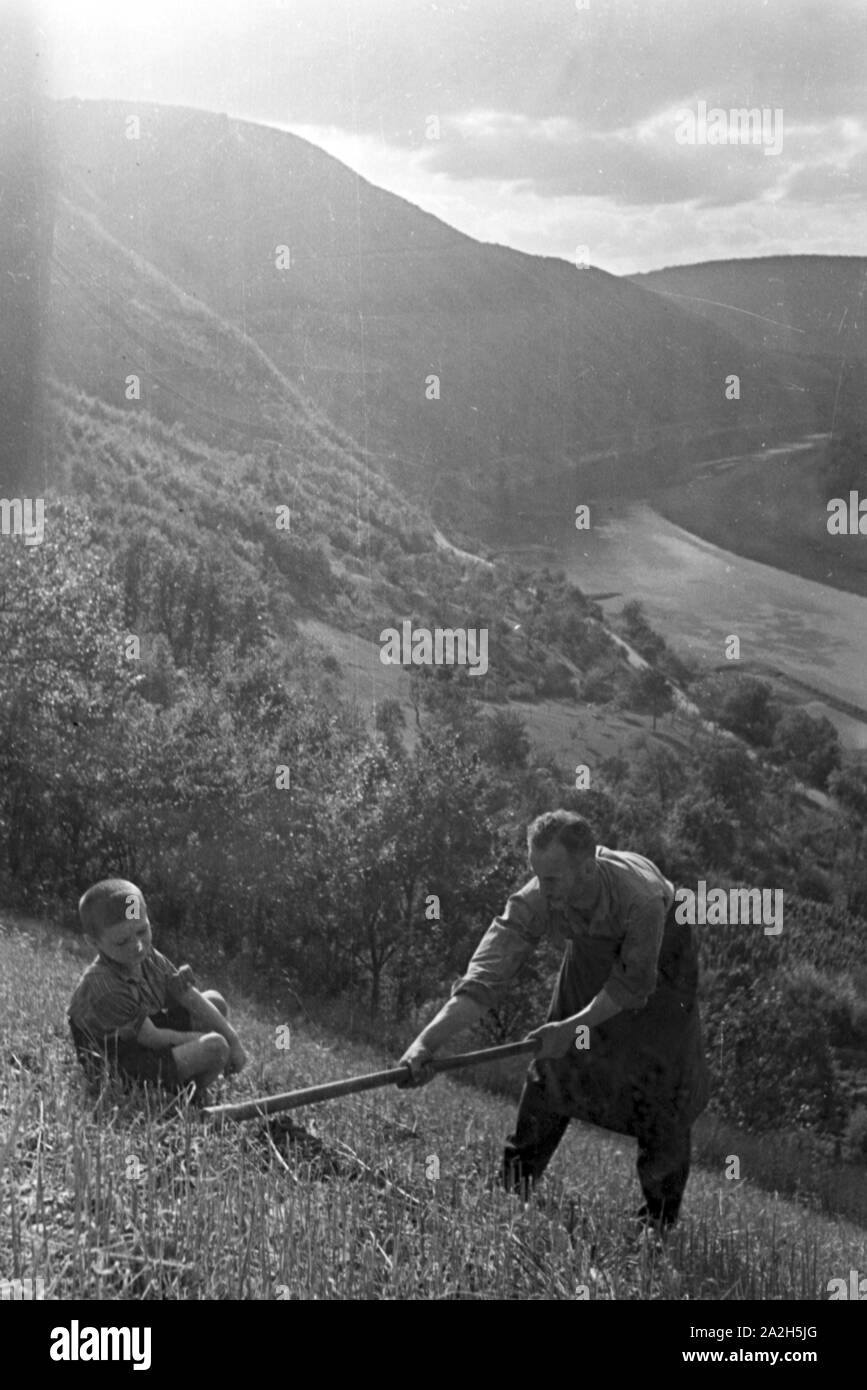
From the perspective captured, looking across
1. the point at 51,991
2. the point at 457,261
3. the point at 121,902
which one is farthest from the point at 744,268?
the point at 121,902

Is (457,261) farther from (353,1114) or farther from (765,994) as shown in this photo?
(353,1114)

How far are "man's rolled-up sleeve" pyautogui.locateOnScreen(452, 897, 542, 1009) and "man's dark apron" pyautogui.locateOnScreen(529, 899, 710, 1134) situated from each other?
20 cm

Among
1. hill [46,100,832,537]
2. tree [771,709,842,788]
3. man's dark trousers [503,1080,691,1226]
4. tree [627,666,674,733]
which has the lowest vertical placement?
tree [771,709,842,788]

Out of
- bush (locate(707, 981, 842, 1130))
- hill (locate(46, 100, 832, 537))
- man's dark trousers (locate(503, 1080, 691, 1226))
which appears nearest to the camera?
man's dark trousers (locate(503, 1080, 691, 1226))

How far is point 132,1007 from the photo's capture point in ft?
16.0

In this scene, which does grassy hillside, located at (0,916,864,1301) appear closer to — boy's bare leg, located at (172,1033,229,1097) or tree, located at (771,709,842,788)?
boy's bare leg, located at (172,1033,229,1097)

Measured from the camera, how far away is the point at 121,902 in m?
4.75

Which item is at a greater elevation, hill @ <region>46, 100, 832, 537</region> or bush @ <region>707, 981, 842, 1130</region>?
hill @ <region>46, 100, 832, 537</region>

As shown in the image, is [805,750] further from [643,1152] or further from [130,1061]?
[130,1061]

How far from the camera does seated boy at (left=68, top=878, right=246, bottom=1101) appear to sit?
15.6 feet

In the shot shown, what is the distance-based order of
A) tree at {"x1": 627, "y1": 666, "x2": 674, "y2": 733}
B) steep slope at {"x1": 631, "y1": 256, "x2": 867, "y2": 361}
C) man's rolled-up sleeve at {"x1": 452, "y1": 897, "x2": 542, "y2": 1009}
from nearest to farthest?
man's rolled-up sleeve at {"x1": 452, "y1": 897, "x2": 542, "y2": 1009}, steep slope at {"x1": 631, "y1": 256, "x2": 867, "y2": 361}, tree at {"x1": 627, "y1": 666, "x2": 674, "y2": 733}

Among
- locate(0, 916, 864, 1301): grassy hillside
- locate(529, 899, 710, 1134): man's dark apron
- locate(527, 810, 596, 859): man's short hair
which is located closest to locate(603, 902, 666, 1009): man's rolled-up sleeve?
locate(529, 899, 710, 1134): man's dark apron

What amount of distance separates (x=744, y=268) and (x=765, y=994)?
11.2 metres

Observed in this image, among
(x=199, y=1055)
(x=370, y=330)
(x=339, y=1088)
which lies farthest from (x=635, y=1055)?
(x=370, y=330)
